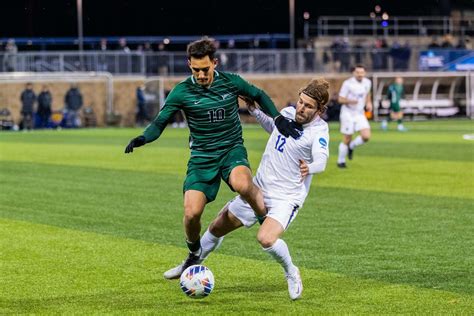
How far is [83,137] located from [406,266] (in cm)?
3172

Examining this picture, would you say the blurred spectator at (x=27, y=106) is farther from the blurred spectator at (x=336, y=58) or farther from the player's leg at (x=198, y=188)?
the player's leg at (x=198, y=188)

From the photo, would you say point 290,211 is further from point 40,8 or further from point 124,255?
point 40,8

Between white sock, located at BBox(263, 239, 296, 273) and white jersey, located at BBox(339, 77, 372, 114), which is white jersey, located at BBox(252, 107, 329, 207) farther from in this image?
white jersey, located at BBox(339, 77, 372, 114)

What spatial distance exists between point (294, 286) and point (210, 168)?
4.27ft

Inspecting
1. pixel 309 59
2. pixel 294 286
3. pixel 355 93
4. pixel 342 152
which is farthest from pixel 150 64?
pixel 294 286

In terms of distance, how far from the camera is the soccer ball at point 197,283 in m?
9.24

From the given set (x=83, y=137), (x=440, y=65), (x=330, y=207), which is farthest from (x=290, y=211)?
(x=440, y=65)

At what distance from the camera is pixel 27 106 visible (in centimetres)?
4912

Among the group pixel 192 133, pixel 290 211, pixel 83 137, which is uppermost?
pixel 192 133

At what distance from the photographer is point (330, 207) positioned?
16984 mm

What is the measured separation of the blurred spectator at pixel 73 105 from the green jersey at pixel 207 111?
41.9 m

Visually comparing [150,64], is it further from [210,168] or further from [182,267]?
[210,168]

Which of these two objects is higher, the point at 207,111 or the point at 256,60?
the point at 207,111

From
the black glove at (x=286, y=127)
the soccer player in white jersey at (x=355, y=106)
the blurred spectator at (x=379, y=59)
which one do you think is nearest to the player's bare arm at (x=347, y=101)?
the soccer player in white jersey at (x=355, y=106)
